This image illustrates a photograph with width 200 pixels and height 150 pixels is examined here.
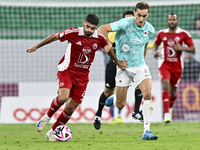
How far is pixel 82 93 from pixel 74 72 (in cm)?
41

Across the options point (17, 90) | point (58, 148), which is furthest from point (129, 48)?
point (17, 90)

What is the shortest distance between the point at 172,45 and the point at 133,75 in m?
3.92

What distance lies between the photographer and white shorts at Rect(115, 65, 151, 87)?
23.1ft

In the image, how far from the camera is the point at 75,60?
22.4 ft

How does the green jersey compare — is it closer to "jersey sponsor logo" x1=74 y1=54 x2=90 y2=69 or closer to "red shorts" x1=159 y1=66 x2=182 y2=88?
"jersey sponsor logo" x1=74 y1=54 x2=90 y2=69

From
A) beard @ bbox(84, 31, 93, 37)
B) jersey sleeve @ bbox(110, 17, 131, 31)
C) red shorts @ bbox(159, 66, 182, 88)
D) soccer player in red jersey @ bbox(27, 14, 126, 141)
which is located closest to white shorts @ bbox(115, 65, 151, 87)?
soccer player in red jersey @ bbox(27, 14, 126, 141)

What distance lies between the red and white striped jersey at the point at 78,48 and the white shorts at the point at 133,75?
0.76 meters

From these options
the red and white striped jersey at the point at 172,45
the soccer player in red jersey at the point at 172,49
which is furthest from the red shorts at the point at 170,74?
the red and white striped jersey at the point at 172,45

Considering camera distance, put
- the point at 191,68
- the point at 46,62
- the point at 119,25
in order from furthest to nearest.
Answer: the point at 191,68 → the point at 46,62 → the point at 119,25

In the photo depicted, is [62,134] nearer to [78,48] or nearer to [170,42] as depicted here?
[78,48]

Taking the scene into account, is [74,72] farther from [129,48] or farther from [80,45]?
[129,48]

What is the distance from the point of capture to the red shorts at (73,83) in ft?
22.2

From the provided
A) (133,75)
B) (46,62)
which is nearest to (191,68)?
(46,62)

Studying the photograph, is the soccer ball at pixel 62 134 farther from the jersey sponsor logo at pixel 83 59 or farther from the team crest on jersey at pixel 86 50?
the team crest on jersey at pixel 86 50
